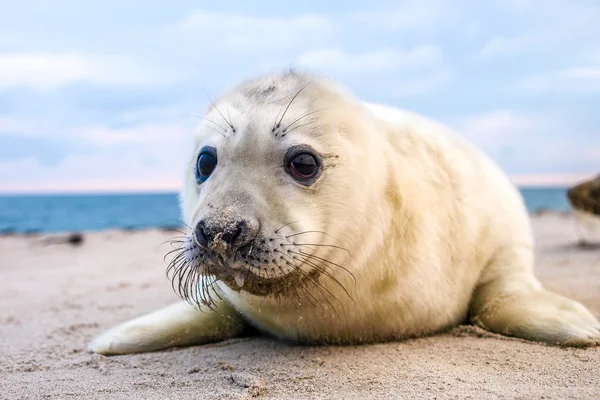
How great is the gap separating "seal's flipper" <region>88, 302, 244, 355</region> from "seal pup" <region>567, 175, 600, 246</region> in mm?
5471

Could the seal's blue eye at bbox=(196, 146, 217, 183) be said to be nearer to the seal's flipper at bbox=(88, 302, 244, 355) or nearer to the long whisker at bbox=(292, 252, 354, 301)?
the long whisker at bbox=(292, 252, 354, 301)

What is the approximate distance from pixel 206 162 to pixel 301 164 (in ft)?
1.32

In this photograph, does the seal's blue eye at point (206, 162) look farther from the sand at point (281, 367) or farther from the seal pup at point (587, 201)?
the seal pup at point (587, 201)

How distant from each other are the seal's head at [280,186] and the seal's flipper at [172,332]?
0.68 meters

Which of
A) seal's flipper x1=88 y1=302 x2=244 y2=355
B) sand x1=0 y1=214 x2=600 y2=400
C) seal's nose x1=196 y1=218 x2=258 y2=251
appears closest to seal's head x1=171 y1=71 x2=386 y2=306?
seal's nose x1=196 y1=218 x2=258 y2=251

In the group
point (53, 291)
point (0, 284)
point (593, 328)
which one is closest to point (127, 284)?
point (53, 291)

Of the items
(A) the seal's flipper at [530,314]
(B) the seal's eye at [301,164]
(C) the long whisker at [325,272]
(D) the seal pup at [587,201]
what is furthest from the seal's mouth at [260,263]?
(D) the seal pup at [587,201]

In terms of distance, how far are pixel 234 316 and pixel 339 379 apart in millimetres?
888

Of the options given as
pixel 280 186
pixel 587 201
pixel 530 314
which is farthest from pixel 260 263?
pixel 587 201

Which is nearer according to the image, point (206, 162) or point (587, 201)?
point (206, 162)

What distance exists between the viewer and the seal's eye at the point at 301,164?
2.26 meters

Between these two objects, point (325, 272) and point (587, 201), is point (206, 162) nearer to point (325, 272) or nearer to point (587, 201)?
point (325, 272)

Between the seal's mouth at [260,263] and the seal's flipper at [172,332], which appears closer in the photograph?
the seal's mouth at [260,263]

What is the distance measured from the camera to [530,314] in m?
2.76
